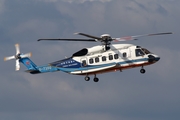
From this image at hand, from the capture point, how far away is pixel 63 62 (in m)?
80.2

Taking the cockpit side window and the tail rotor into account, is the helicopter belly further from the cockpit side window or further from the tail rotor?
the tail rotor

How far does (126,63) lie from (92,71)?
5464mm

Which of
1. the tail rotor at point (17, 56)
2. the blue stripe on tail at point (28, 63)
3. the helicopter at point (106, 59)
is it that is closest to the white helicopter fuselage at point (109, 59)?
the helicopter at point (106, 59)

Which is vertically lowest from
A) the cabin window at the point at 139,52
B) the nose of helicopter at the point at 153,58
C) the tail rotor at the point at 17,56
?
the nose of helicopter at the point at 153,58

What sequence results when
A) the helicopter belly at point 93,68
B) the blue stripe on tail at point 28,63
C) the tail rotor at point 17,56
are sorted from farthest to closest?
1. the tail rotor at point 17,56
2. the blue stripe on tail at point 28,63
3. the helicopter belly at point 93,68

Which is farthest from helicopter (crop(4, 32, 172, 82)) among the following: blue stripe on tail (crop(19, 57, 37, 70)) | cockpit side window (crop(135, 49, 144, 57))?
blue stripe on tail (crop(19, 57, 37, 70))

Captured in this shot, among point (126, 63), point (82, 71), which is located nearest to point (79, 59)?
point (82, 71)

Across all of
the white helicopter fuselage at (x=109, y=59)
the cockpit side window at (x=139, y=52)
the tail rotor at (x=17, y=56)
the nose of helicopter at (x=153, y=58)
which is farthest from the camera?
the tail rotor at (x=17, y=56)

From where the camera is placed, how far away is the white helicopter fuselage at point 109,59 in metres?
74.7

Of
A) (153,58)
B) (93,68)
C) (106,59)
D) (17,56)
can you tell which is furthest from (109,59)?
(17,56)

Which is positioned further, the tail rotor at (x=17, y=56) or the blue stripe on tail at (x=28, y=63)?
the tail rotor at (x=17, y=56)

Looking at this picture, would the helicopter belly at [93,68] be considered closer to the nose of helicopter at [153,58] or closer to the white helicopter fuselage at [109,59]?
the white helicopter fuselage at [109,59]

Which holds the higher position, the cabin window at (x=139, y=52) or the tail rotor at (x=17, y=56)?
the tail rotor at (x=17, y=56)

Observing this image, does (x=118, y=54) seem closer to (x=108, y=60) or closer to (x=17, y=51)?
(x=108, y=60)
